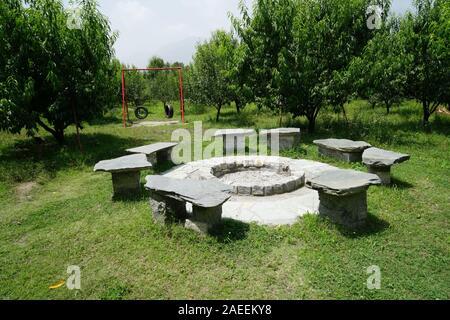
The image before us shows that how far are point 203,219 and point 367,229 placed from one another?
7.75ft

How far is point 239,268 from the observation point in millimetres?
3926

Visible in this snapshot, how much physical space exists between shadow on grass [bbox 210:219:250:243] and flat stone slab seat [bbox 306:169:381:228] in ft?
3.94

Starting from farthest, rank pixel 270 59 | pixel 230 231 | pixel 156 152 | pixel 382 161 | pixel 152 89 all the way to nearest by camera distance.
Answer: pixel 152 89
pixel 270 59
pixel 156 152
pixel 382 161
pixel 230 231

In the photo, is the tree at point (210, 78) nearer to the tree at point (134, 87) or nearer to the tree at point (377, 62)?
the tree at point (134, 87)

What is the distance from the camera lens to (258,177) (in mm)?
7316

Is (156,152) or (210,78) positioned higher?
(210,78)

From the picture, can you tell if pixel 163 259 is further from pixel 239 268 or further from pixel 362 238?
pixel 362 238

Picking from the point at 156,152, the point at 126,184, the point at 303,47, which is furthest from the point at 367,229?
the point at 303,47

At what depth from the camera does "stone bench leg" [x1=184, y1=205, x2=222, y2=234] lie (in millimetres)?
4535

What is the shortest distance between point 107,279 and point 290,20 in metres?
10.2

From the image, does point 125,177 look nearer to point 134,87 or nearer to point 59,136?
point 59,136

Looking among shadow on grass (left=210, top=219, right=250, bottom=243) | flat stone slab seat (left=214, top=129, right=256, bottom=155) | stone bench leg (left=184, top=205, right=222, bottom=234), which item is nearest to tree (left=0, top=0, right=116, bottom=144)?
flat stone slab seat (left=214, top=129, right=256, bottom=155)

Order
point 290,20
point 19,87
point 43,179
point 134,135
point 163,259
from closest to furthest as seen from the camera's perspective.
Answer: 1. point 163,259
2. point 43,179
3. point 19,87
4. point 290,20
5. point 134,135

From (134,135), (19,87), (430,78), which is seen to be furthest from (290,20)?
(19,87)
